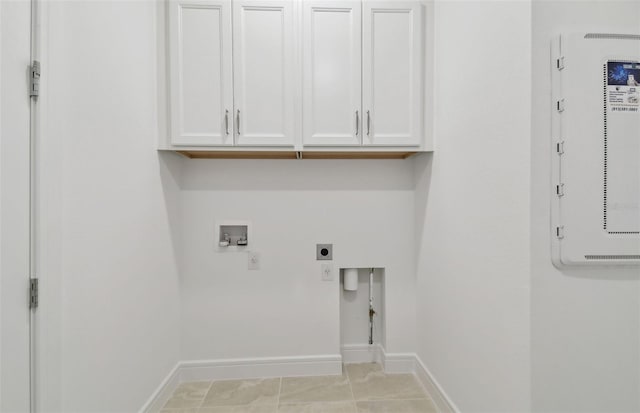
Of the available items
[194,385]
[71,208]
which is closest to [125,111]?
[71,208]

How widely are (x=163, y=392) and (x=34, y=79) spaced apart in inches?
70.8

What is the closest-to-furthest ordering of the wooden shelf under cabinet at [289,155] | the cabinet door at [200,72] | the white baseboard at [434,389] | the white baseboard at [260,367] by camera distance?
the white baseboard at [434,389] → the cabinet door at [200,72] → the wooden shelf under cabinet at [289,155] → the white baseboard at [260,367]

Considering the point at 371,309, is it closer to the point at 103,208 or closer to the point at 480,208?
the point at 480,208

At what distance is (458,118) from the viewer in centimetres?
157

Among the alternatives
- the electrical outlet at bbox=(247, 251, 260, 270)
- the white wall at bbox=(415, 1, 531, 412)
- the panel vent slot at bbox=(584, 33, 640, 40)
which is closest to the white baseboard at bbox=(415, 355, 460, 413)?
the white wall at bbox=(415, 1, 531, 412)

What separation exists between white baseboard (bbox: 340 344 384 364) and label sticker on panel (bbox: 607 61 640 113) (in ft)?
6.53

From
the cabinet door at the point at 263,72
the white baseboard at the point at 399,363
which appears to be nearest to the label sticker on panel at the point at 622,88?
the cabinet door at the point at 263,72

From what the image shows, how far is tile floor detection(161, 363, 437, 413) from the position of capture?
70.3 inches

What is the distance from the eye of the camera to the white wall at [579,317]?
1.07 metres

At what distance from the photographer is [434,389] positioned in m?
1.82

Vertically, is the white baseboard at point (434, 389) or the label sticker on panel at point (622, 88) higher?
the label sticker on panel at point (622, 88)

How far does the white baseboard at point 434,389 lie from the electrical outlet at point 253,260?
53.1 inches

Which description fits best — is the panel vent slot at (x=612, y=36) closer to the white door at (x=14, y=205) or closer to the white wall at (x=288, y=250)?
the white wall at (x=288, y=250)

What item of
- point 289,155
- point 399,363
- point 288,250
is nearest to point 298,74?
point 289,155
